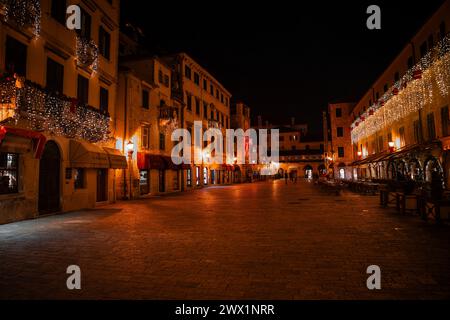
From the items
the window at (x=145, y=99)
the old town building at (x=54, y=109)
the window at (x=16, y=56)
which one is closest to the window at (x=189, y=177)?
the window at (x=145, y=99)

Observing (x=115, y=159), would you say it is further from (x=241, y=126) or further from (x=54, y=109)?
(x=241, y=126)

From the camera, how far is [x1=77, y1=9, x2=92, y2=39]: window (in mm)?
16314

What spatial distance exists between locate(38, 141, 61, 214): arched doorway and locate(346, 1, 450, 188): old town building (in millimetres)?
15721

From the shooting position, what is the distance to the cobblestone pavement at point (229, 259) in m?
4.38

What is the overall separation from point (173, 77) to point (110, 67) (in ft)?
41.6

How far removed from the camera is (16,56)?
11.7m

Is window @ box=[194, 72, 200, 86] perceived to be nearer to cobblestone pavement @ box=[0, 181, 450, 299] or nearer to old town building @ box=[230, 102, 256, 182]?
old town building @ box=[230, 102, 256, 182]

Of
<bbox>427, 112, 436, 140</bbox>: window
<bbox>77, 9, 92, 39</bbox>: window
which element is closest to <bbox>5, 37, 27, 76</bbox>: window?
<bbox>77, 9, 92, 39</bbox>: window

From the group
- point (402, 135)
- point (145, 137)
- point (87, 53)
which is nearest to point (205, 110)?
point (145, 137)

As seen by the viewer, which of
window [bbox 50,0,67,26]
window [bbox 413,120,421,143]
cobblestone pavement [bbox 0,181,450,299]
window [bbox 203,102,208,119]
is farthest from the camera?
window [bbox 203,102,208,119]

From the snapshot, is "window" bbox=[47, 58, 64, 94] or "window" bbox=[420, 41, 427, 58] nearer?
"window" bbox=[47, 58, 64, 94]

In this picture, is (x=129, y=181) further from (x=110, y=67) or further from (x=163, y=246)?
(x=163, y=246)

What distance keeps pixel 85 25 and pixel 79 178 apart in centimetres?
894

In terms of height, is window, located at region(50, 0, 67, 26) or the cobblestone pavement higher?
window, located at region(50, 0, 67, 26)
